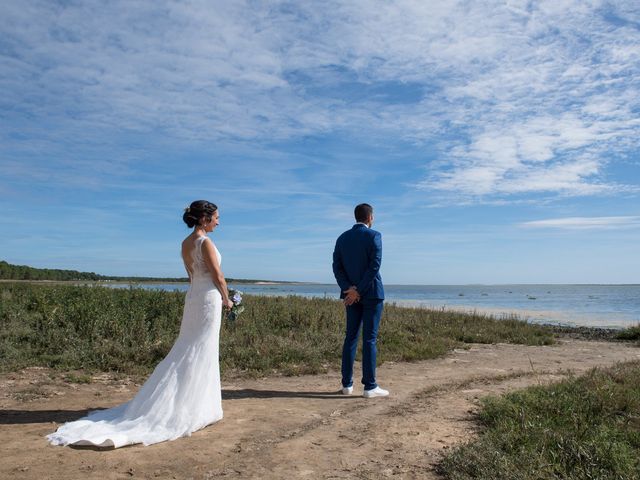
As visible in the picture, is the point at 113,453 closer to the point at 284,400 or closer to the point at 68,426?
the point at 68,426

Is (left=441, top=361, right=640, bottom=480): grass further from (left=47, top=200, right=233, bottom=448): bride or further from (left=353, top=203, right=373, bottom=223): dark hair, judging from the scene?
(left=353, top=203, right=373, bottom=223): dark hair

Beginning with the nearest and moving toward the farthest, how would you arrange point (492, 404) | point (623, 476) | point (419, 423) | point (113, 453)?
point (623, 476) < point (113, 453) < point (419, 423) < point (492, 404)

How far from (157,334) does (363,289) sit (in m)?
5.43

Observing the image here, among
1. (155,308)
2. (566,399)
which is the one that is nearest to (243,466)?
(566,399)

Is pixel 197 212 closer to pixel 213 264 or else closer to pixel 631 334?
pixel 213 264

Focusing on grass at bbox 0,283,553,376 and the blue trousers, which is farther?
grass at bbox 0,283,553,376

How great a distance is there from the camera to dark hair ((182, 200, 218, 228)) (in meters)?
5.91

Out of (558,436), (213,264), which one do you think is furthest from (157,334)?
(558,436)

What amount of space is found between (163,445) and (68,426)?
1.04m

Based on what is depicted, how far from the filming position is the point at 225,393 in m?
7.54

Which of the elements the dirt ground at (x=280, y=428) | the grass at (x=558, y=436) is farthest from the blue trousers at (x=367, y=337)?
the grass at (x=558, y=436)

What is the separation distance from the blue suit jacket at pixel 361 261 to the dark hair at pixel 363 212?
90 millimetres

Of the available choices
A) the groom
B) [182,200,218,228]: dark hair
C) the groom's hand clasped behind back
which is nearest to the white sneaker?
the groom

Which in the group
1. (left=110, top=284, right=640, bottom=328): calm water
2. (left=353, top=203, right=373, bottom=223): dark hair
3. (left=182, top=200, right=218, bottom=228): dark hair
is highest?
(left=353, top=203, right=373, bottom=223): dark hair
